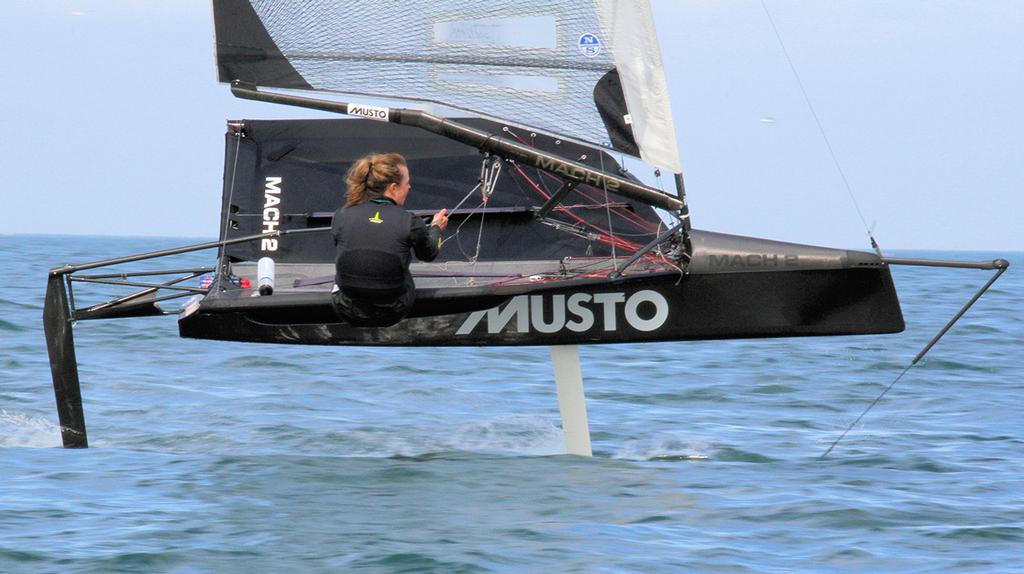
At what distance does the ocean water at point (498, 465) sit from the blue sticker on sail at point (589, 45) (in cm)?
193

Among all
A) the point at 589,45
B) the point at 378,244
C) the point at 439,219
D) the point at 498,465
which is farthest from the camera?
the point at 498,465

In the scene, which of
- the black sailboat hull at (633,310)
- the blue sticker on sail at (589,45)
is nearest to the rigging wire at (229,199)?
the black sailboat hull at (633,310)

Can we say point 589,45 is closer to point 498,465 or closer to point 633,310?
point 633,310

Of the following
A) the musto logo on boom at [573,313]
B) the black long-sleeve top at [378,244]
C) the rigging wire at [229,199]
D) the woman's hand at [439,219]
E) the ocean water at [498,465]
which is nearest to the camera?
the ocean water at [498,465]

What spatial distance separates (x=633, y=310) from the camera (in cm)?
618

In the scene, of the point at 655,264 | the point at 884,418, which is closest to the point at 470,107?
the point at 655,264

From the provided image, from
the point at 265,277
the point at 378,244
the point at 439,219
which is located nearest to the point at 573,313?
the point at 439,219

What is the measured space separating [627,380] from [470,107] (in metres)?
3.72

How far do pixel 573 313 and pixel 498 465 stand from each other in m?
0.81

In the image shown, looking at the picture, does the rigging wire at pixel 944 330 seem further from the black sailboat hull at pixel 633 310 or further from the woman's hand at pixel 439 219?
the woman's hand at pixel 439 219

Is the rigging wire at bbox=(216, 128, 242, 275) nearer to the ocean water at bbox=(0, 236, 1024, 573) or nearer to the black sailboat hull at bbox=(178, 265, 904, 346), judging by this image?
the black sailboat hull at bbox=(178, 265, 904, 346)

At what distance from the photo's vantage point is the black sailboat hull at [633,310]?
6031 millimetres

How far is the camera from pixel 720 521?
535cm

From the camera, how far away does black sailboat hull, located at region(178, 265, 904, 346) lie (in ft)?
19.8
